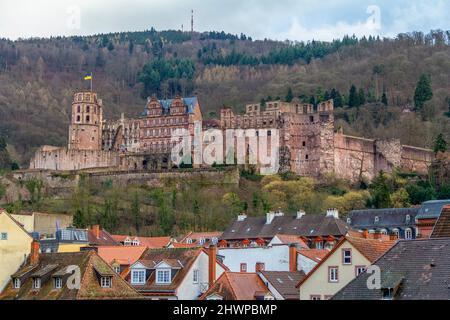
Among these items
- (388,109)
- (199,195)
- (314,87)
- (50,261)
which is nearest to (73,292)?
(50,261)

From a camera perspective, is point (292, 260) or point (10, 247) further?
point (292, 260)

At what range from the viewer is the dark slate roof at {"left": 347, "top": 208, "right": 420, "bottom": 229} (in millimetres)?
71631

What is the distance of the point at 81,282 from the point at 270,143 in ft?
267

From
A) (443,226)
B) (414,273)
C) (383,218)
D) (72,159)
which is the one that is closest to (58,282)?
(443,226)

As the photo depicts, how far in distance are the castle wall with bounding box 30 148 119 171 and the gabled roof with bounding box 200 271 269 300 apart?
83.9 metres

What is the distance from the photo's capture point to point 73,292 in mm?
32469

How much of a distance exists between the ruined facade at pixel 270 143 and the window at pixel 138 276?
2919 inches

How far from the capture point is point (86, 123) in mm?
132250

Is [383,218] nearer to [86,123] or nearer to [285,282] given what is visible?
[285,282]

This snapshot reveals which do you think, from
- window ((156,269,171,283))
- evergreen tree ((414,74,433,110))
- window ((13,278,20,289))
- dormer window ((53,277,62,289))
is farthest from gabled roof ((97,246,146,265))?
evergreen tree ((414,74,433,110))

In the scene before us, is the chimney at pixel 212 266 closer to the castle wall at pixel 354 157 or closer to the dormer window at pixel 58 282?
the dormer window at pixel 58 282

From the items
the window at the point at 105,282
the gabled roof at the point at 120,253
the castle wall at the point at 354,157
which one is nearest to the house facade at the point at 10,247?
the window at the point at 105,282

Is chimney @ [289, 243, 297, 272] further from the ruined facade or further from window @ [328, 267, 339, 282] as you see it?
the ruined facade
